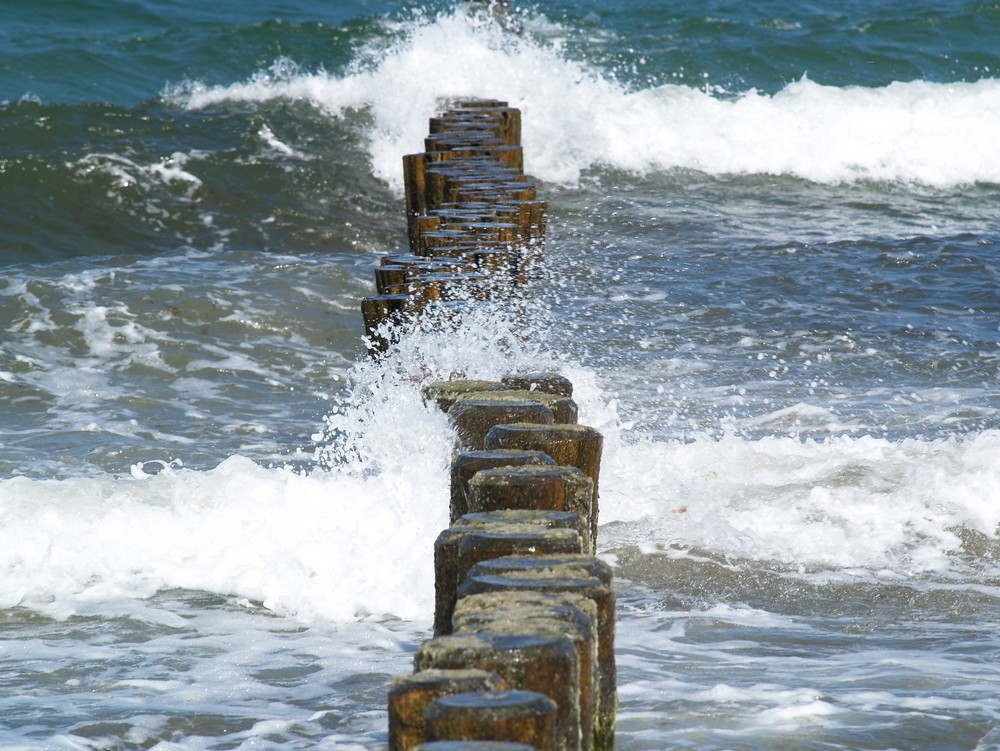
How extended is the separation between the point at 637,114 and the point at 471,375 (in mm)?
9979

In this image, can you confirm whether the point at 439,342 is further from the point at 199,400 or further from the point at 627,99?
the point at 627,99

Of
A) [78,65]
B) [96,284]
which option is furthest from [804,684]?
[78,65]

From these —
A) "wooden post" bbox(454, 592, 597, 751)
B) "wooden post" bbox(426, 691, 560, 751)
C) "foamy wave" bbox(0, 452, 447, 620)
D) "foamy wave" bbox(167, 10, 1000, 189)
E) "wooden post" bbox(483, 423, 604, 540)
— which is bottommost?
"foamy wave" bbox(0, 452, 447, 620)

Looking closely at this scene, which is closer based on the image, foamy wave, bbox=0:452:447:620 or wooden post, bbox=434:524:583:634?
wooden post, bbox=434:524:583:634

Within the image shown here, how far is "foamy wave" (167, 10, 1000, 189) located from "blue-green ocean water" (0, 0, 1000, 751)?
60 mm

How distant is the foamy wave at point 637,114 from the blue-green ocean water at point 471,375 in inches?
2.4

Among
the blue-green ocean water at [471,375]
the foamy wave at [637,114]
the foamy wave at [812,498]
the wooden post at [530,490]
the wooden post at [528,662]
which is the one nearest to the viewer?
the wooden post at [528,662]

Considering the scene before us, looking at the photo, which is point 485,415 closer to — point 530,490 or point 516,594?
point 530,490

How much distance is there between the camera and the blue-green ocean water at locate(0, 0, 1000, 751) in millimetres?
3301

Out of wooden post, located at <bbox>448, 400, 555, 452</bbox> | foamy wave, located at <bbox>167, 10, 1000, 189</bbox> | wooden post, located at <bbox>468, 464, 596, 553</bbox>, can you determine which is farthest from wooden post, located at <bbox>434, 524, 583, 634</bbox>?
foamy wave, located at <bbox>167, 10, 1000, 189</bbox>

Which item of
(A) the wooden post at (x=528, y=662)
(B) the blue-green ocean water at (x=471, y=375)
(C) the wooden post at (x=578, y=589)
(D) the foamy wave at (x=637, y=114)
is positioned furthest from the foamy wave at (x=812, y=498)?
(D) the foamy wave at (x=637, y=114)

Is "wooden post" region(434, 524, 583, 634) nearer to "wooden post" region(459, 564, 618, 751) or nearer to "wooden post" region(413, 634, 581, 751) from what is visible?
"wooden post" region(459, 564, 618, 751)

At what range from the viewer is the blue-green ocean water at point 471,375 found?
10.8 ft

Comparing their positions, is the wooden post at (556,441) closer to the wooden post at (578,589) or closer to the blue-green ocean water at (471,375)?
the wooden post at (578,589)
